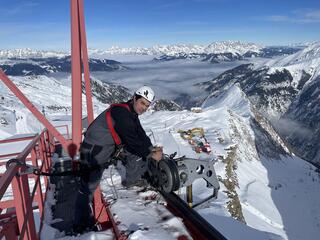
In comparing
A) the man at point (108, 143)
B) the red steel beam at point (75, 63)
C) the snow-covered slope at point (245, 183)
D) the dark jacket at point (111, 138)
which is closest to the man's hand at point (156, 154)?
the man at point (108, 143)

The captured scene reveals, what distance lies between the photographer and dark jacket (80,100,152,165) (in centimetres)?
676

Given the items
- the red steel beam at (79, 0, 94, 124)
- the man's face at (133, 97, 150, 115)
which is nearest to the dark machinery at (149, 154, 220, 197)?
the man's face at (133, 97, 150, 115)

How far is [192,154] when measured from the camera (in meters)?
34.0

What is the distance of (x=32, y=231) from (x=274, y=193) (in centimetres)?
5365

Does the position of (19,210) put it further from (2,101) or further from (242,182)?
(2,101)

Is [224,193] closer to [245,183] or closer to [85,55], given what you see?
[245,183]

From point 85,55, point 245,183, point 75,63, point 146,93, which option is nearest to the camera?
point 75,63

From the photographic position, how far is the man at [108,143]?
680 centimetres

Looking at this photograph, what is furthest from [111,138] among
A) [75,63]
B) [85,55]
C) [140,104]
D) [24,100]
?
[24,100]

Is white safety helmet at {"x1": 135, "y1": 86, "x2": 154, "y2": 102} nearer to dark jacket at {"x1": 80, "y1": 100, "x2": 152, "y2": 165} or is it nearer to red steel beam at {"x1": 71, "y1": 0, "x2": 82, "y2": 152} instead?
dark jacket at {"x1": 80, "y1": 100, "x2": 152, "y2": 165}

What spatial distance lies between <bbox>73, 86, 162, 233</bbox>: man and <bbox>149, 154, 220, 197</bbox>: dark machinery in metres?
0.39

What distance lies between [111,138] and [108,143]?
0.13m

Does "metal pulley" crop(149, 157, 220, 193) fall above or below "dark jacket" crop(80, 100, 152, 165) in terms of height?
below

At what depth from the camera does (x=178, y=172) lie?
7578 mm
